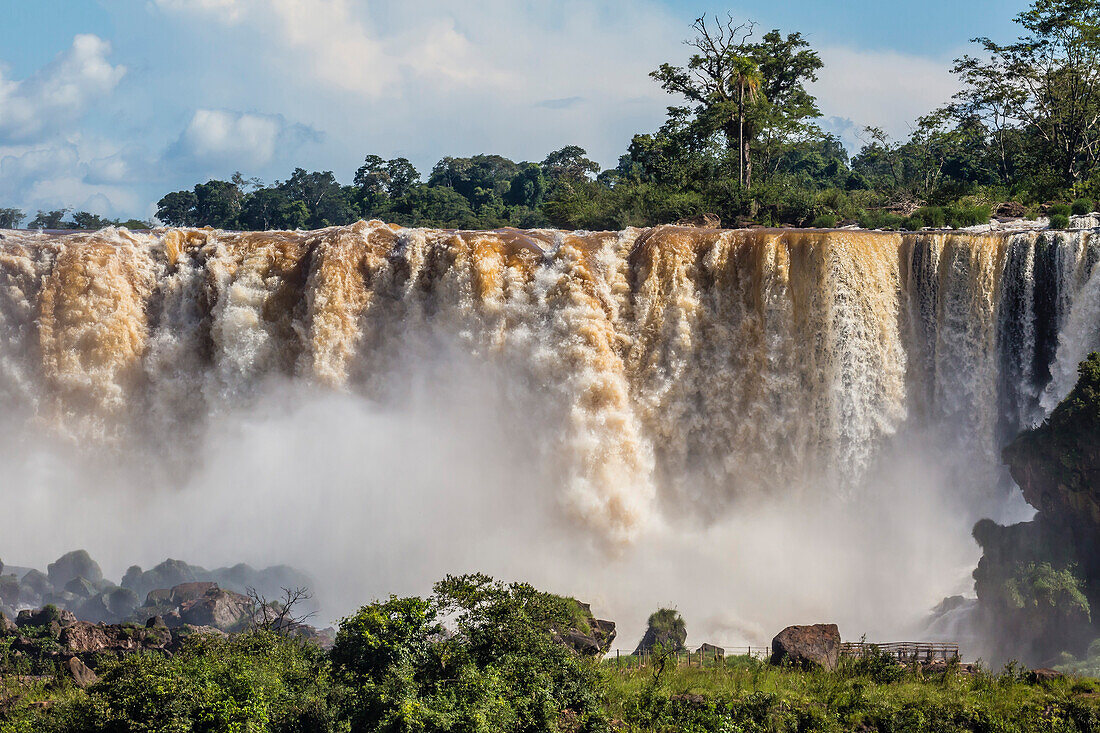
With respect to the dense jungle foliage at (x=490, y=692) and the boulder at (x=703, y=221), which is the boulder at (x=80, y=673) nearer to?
the dense jungle foliage at (x=490, y=692)

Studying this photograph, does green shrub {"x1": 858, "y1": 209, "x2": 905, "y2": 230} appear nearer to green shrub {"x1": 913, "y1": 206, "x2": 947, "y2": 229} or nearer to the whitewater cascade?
green shrub {"x1": 913, "y1": 206, "x2": 947, "y2": 229}

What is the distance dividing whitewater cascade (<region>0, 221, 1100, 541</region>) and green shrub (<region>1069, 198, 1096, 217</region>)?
25.4 ft

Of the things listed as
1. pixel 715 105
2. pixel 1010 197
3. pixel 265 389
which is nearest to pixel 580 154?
pixel 715 105

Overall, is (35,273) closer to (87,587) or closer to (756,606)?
(87,587)

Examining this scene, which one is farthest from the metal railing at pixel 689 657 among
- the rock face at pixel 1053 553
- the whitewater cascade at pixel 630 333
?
the rock face at pixel 1053 553

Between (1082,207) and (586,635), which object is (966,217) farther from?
(586,635)

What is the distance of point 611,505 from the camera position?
23922 mm

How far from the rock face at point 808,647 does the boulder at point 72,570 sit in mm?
15515

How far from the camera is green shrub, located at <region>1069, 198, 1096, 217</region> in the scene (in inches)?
1155

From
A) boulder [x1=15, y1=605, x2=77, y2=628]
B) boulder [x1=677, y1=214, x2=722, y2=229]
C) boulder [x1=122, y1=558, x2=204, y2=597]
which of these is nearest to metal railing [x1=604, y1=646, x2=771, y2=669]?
boulder [x1=122, y1=558, x2=204, y2=597]

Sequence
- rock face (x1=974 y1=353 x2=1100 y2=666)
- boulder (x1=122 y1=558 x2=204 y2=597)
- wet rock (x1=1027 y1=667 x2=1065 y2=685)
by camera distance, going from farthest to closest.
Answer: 1. boulder (x1=122 y1=558 x2=204 y2=597)
2. rock face (x1=974 y1=353 x2=1100 y2=666)
3. wet rock (x1=1027 y1=667 x2=1065 y2=685)

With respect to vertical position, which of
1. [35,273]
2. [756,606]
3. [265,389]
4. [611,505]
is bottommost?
[756,606]

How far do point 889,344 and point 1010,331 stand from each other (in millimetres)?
2332

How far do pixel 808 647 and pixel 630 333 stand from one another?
27.5 ft
